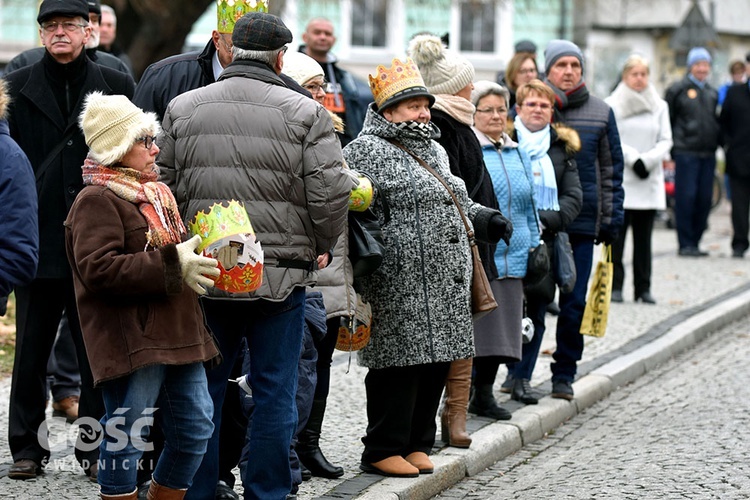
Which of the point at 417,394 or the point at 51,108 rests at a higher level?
the point at 51,108

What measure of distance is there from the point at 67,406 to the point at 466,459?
2.21 m

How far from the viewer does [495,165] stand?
7.72m

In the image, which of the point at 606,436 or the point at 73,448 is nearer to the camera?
the point at 73,448

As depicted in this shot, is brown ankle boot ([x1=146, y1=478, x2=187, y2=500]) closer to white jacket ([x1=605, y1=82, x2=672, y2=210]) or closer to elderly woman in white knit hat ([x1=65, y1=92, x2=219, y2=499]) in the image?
elderly woman in white knit hat ([x1=65, y1=92, x2=219, y2=499])

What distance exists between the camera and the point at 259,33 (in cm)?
529

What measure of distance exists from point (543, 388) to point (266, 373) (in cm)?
380

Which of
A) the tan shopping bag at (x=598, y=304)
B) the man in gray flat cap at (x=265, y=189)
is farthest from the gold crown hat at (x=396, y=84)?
the tan shopping bag at (x=598, y=304)

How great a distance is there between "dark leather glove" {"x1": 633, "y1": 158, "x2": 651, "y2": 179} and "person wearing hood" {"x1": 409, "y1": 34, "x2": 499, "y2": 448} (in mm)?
5458

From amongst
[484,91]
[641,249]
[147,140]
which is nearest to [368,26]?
[641,249]

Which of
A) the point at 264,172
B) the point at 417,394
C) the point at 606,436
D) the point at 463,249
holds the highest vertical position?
the point at 264,172

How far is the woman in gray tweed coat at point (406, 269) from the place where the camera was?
6383 mm

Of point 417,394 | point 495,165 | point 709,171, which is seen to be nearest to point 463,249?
point 417,394

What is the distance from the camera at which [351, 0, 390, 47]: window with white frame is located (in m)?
30.5

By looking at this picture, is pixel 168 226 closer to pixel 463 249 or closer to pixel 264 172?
pixel 264 172
